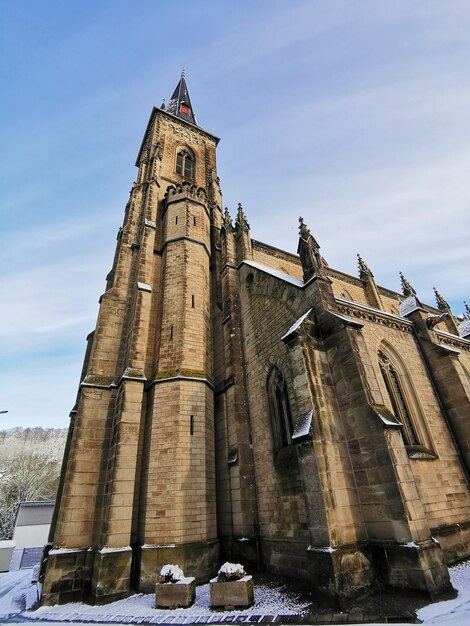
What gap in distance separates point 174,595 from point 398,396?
966 centimetres

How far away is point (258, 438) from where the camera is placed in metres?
12.4

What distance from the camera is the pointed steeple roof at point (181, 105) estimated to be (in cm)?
3334

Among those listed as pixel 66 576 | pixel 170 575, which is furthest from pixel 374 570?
pixel 66 576

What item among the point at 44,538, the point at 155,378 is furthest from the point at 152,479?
the point at 44,538

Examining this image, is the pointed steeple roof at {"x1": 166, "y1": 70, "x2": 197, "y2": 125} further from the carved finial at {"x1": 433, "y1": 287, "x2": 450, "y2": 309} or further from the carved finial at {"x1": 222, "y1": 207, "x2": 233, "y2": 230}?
the carved finial at {"x1": 433, "y1": 287, "x2": 450, "y2": 309}

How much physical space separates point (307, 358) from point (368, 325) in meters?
4.74

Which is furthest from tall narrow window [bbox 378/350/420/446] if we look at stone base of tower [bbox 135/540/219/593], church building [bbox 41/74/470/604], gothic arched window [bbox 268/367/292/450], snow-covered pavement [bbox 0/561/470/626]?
stone base of tower [bbox 135/540/219/593]

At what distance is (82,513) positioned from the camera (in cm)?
1121

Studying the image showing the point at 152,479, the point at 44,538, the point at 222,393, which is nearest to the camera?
the point at 152,479

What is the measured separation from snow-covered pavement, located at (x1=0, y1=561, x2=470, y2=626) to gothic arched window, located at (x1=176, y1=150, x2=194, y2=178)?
24.1 meters

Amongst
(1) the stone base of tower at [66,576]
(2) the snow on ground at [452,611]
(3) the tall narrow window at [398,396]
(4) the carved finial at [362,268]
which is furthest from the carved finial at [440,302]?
(1) the stone base of tower at [66,576]

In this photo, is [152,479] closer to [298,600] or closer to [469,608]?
[298,600]

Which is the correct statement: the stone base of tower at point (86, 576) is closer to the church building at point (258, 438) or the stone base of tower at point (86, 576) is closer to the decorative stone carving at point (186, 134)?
the church building at point (258, 438)

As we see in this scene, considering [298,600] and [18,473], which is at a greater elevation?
[18,473]
